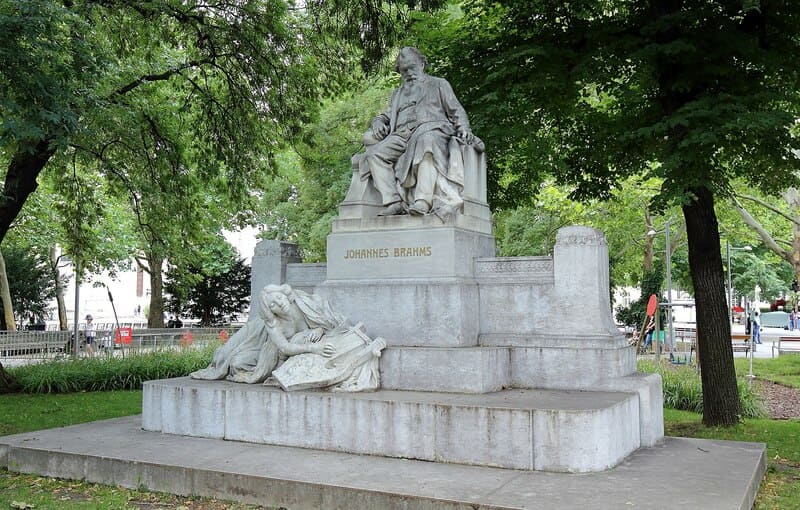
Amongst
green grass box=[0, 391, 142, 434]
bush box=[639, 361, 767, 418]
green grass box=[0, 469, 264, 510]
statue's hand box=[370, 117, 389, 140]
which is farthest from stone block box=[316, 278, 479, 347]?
bush box=[639, 361, 767, 418]

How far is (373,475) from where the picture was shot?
6648mm

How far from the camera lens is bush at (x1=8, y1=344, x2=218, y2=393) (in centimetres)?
1695

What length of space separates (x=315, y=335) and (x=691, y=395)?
8726 mm

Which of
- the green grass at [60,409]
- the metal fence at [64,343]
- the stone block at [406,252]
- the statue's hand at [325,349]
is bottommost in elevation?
the green grass at [60,409]

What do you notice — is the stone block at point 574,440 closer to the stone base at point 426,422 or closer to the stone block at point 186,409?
the stone base at point 426,422

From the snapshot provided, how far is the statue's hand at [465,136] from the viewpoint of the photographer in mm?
9391

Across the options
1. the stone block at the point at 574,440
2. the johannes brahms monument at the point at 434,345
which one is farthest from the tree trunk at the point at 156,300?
the stone block at the point at 574,440

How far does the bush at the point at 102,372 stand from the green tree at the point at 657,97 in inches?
377

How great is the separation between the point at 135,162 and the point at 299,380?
1060cm

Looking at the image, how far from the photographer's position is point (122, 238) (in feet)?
105

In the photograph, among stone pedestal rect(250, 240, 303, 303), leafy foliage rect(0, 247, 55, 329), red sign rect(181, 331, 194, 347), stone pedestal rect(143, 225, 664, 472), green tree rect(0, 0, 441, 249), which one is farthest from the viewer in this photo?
leafy foliage rect(0, 247, 55, 329)

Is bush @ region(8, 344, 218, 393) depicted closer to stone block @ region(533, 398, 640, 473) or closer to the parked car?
stone block @ region(533, 398, 640, 473)

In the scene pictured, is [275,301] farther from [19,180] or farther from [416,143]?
[19,180]

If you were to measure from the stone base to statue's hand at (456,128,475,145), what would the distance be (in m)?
3.10
